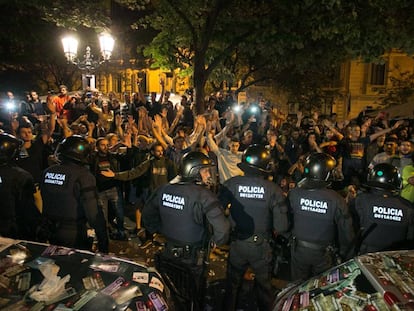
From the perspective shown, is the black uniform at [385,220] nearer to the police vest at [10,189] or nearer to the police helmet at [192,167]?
the police helmet at [192,167]

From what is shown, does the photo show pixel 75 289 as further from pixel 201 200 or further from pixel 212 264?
pixel 212 264

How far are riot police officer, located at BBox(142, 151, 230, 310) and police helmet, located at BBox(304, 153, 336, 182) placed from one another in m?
1.16

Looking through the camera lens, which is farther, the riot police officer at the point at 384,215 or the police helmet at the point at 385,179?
the police helmet at the point at 385,179

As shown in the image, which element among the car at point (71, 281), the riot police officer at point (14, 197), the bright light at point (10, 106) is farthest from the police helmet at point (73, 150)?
the bright light at point (10, 106)

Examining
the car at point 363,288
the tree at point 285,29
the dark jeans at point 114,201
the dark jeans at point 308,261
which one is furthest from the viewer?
the tree at point 285,29

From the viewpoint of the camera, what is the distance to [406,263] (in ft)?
10.9

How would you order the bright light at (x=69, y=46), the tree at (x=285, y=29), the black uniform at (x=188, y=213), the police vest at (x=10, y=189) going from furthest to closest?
the tree at (x=285, y=29) < the bright light at (x=69, y=46) < the police vest at (x=10, y=189) < the black uniform at (x=188, y=213)

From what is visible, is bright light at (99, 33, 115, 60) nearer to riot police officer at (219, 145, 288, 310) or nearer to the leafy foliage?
riot police officer at (219, 145, 288, 310)

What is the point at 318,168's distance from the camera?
4.84 meters

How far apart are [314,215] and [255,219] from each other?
0.67 meters

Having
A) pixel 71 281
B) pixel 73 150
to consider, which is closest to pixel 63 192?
pixel 73 150

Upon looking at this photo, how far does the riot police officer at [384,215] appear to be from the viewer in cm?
450

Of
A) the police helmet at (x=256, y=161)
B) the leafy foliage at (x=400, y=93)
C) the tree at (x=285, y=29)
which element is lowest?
the police helmet at (x=256, y=161)

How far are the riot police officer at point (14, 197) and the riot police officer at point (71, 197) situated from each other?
243 millimetres
